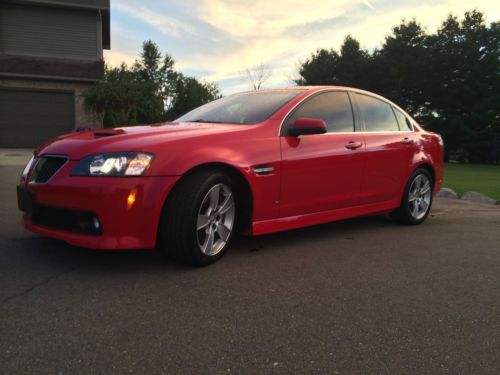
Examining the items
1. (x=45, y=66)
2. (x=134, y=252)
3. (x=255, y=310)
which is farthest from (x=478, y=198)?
(x=45, y=66)

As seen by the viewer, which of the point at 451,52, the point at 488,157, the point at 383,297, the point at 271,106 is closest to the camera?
the point at 383,297

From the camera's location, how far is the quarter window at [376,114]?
→ 15.3 ft

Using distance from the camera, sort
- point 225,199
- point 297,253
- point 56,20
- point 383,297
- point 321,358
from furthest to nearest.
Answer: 1. point 56,20
2. point 297,253
3. point 225,199
4. point 383,297
5. point 321,358

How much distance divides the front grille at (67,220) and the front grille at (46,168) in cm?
22

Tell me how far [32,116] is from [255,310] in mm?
19479

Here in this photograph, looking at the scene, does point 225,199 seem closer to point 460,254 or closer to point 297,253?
point 297,253

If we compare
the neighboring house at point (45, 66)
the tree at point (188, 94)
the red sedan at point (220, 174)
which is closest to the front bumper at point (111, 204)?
the red sedan at point (220, 174)

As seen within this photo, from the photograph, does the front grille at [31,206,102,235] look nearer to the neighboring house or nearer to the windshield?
the windshield

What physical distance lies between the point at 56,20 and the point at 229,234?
20.2m

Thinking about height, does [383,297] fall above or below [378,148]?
below

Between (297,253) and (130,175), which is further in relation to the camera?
(297,253)

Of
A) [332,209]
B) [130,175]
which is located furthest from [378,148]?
[130,175]

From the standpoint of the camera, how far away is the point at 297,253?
373cm

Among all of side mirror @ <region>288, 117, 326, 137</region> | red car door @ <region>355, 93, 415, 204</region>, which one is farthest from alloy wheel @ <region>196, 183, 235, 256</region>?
red car door @ <region>355, 93, 415, 204</region>
